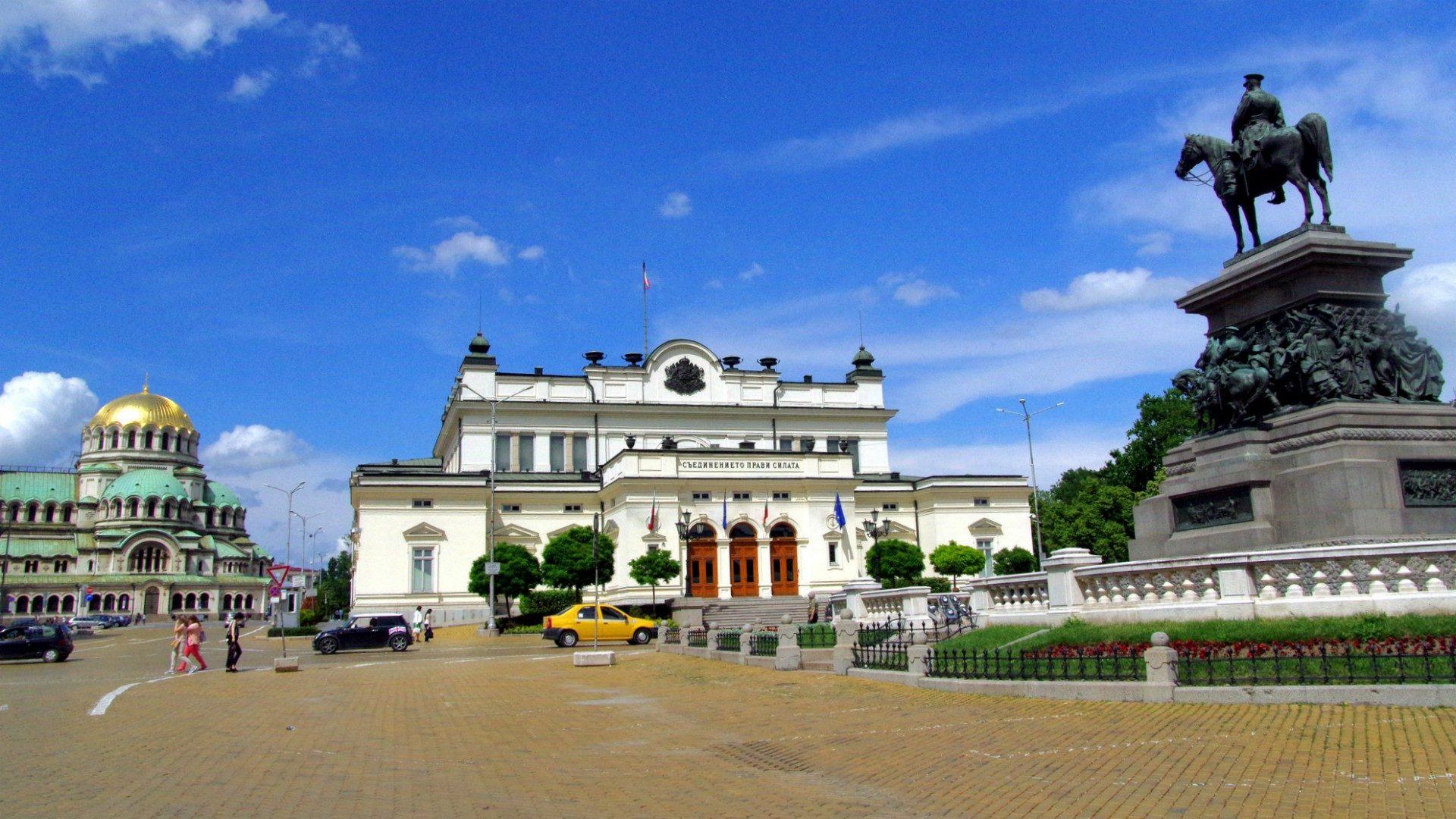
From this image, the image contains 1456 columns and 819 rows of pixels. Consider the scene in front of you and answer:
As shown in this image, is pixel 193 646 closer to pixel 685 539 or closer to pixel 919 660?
pixel 919 660

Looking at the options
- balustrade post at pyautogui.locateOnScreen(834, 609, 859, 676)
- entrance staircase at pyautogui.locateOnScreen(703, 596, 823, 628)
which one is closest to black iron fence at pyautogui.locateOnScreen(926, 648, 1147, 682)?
balustrade post at pyautogui.locateOnScreen(834, 609, 859, 676)

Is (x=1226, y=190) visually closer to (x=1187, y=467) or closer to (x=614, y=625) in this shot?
(x=1187, y=467)

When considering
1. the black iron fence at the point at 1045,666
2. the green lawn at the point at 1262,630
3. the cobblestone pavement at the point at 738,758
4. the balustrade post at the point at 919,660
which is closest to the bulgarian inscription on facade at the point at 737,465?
the cobblestone pavement at the point at 738,758

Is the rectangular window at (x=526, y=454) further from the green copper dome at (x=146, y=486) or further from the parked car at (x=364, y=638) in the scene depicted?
the green copper dome at (x=146, y=486)

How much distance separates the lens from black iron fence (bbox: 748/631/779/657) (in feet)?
84.2

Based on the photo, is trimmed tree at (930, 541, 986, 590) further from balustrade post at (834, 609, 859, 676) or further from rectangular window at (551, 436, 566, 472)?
balustrade post at (834, 609, 859, 676)

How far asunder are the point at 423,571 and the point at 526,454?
9918 millimetres

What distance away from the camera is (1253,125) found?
20547 mm

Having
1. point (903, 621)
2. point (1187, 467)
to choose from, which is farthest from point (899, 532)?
point (1187, 467)

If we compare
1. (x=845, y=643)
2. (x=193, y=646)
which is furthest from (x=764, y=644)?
(x=193, y=646)

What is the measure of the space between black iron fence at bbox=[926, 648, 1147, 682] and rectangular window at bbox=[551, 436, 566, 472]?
4917 centimetres

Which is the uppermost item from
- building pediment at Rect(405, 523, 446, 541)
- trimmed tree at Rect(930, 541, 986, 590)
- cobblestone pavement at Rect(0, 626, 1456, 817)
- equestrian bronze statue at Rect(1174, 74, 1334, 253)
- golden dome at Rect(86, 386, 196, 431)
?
golden dome at Rect(86, 386, 196, 431)

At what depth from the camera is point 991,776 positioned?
1066cm

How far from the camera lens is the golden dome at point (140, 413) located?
154 meters
